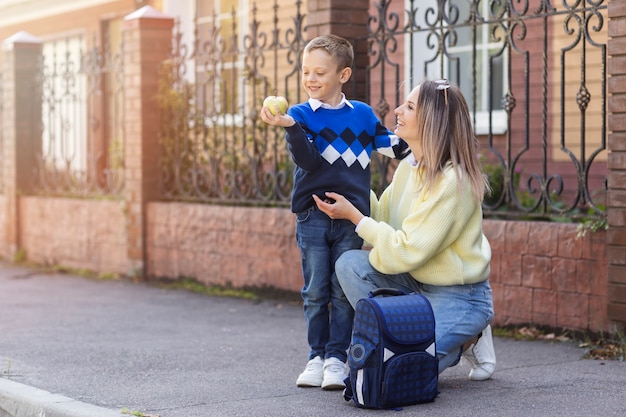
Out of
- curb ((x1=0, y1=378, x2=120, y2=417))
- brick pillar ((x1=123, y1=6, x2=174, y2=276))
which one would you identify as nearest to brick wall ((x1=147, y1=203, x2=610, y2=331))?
brick pillar ((x1=123, y1=6, x2=174, y2=276))

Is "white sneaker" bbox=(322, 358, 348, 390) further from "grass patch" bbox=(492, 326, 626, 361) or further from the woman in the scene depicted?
"grass patch" bbox=(492, 326, 626, 361)

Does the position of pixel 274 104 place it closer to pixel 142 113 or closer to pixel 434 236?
pixel 434 236

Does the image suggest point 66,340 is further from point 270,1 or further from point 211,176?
point 270,1

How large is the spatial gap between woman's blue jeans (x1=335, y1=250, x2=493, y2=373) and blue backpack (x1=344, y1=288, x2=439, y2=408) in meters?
0.27

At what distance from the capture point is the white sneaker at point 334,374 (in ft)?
16.5

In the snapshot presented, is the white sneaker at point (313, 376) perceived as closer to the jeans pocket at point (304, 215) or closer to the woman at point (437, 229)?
the woman at point (437, 229)

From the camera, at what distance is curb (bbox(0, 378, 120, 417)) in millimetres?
4539

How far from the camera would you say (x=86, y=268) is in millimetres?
11328

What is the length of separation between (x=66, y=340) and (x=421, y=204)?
2996mm

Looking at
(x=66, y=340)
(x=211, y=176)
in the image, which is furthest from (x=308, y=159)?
(x=211, y=176)

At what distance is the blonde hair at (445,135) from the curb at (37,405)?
66.4 inches

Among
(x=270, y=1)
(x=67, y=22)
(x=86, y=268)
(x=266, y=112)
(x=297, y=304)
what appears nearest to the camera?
(x=266, y=112)

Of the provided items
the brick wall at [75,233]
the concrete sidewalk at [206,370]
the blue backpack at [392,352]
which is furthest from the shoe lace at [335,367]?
A: the brick wall at [75,233]

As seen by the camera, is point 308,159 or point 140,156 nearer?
point 308,159
